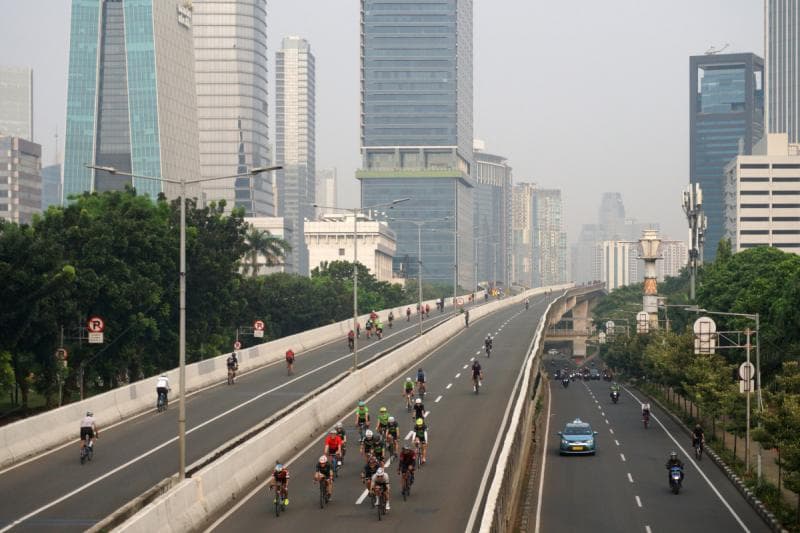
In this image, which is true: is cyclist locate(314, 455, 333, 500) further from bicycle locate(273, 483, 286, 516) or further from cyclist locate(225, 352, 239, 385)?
cyclist locate(225, 352, 239, 385)

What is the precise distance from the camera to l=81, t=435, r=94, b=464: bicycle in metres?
36.0

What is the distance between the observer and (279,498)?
29.9 meters

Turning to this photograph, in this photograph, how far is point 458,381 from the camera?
211 feet

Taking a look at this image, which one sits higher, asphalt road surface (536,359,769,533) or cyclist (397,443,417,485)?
cyclist (397,443,417,485)

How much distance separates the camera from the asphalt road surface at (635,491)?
37156 mm

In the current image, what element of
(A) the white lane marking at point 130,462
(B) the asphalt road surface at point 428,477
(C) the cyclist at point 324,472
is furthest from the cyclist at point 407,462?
(A) the white lane marking at point 130,462

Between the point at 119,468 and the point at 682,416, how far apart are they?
158 ft

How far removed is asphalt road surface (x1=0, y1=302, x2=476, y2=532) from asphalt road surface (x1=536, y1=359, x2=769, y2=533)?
1175cm

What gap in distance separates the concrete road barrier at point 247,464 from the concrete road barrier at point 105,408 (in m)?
7.20

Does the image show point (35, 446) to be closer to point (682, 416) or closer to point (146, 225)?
point (146, 225)

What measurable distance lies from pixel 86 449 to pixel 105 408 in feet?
27.7

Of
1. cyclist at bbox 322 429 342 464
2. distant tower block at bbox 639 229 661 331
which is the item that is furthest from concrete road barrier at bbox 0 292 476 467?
distant tower block at bbox 639 229 661 331

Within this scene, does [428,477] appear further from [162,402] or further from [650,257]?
[650,257]

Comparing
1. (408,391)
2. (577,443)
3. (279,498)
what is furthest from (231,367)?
(279,498)
